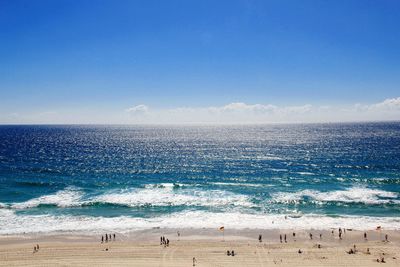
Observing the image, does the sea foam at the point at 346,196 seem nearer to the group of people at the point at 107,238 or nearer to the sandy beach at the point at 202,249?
the sandy beach at the point at 202,249

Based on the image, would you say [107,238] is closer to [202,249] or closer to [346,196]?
[202,249]

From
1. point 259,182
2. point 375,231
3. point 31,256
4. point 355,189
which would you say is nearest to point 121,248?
point 31,256

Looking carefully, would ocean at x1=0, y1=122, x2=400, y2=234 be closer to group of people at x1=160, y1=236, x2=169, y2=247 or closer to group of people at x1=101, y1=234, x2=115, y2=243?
group of people at x1=101, y1=234, x2=115, y2=243

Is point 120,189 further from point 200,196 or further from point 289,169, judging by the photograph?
point 289,169

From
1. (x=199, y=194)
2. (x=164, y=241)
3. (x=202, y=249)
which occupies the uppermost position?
(x=199, y=194)

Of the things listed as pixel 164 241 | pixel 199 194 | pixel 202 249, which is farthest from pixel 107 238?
pixel 199 194

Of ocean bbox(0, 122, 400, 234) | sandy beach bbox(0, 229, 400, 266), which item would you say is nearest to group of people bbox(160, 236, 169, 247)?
sandy beach bbox(0, 229, 400, 266)

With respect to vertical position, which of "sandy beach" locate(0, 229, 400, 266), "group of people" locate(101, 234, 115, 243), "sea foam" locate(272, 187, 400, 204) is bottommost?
"sandy beach" locate(0, 229, 400, 266)

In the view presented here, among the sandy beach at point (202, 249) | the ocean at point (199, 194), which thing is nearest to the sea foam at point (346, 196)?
the ocean at point (199, 194)

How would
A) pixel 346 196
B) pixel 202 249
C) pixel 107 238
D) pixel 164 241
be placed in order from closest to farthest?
1. pixel 202 249
2. pixel 164 241
3. pixel 107 238
4. pixel 346 196
